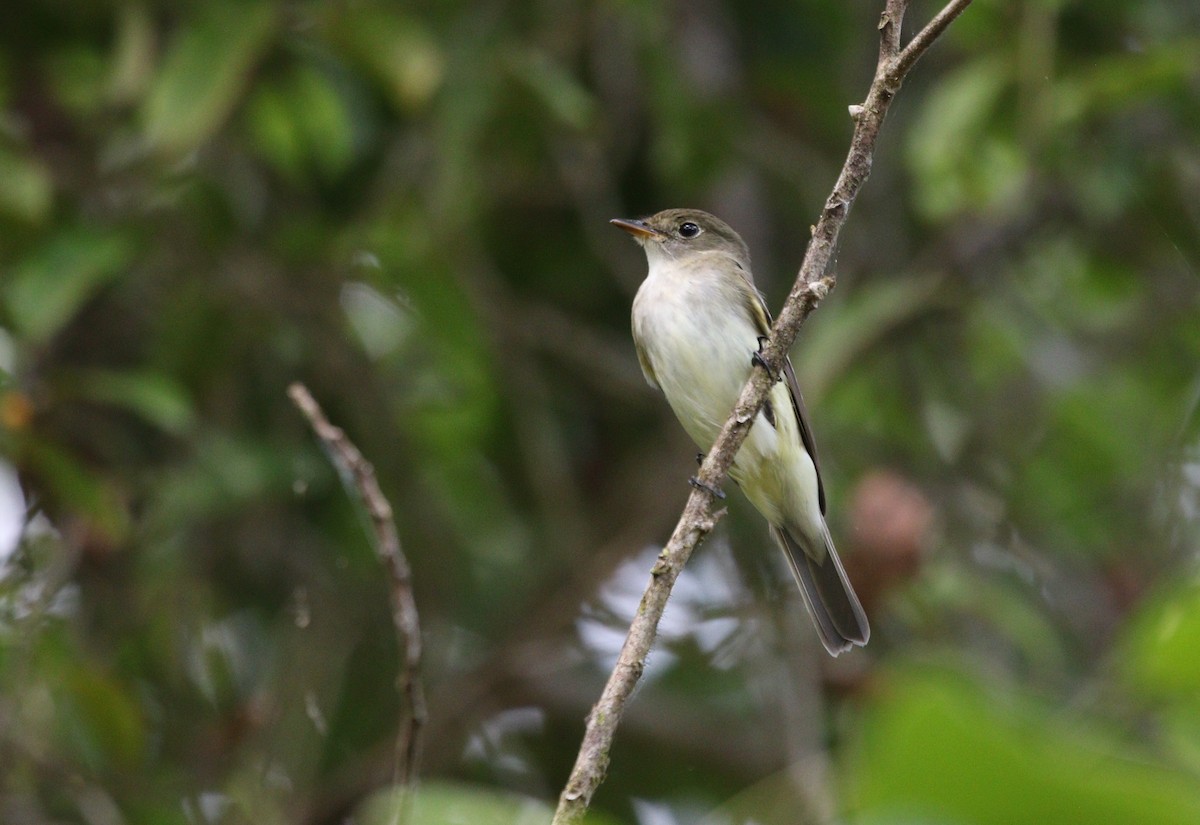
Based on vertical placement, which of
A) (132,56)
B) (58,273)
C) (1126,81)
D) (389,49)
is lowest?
(58,273)

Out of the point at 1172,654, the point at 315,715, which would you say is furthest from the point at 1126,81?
the point at 1172,654

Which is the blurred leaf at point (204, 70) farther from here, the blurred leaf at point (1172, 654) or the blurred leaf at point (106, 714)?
the blurred leaf at point (1172, 654)

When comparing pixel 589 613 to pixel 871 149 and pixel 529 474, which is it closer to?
pixel 529 474

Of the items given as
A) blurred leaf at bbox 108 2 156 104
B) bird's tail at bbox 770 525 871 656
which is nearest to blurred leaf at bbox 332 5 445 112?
blurred leaf at bbox 108 2 156 104

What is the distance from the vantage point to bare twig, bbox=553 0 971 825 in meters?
1.74

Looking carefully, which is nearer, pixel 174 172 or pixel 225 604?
pixel 174 172

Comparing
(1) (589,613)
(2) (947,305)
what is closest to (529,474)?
(1) (589,613)

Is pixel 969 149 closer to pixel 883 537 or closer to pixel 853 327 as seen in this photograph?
pixel 853 327

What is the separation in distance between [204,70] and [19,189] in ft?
1.98

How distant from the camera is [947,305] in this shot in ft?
16.1

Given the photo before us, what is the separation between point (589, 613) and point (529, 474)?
2.31ft

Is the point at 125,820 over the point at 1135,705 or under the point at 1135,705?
under

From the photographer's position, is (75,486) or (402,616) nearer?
(402,616)

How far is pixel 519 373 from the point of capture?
204 inches
